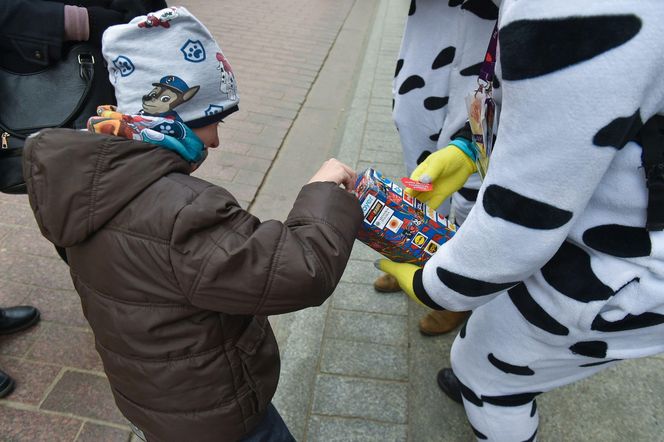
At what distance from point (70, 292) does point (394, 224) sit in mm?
1864

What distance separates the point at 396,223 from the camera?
4.01 ft

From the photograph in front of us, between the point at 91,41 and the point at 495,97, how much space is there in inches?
52.7

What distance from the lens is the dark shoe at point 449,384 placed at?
1.94 meters

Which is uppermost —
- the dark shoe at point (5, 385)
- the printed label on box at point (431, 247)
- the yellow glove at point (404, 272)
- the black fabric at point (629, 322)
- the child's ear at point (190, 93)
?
the child's ear at point (190, 93)

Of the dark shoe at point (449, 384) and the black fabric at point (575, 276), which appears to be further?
the dark shoe at point (449, 384)

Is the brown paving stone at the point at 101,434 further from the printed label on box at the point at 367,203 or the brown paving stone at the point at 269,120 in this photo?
the brown paving stone at the point at 269,120

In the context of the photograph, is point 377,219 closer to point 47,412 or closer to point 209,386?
point 209,386

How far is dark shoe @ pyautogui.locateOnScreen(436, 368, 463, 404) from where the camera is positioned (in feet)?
6.36

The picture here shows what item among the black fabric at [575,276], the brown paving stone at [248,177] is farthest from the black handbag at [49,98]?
the brown paving stone at [248,177]

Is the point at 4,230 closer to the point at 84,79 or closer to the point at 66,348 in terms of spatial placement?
the point at 66,348

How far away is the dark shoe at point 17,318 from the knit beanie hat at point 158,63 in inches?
59.7

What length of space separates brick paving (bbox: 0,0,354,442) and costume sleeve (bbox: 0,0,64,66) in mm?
1209

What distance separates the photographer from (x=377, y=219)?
1211 millimetres

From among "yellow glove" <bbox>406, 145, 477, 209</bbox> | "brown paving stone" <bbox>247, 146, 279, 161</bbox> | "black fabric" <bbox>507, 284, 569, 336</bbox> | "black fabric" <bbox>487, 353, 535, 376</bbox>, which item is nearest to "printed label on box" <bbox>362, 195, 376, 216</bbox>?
"yellow glove" <bbox>406, 145, 477, 209</bbox>
